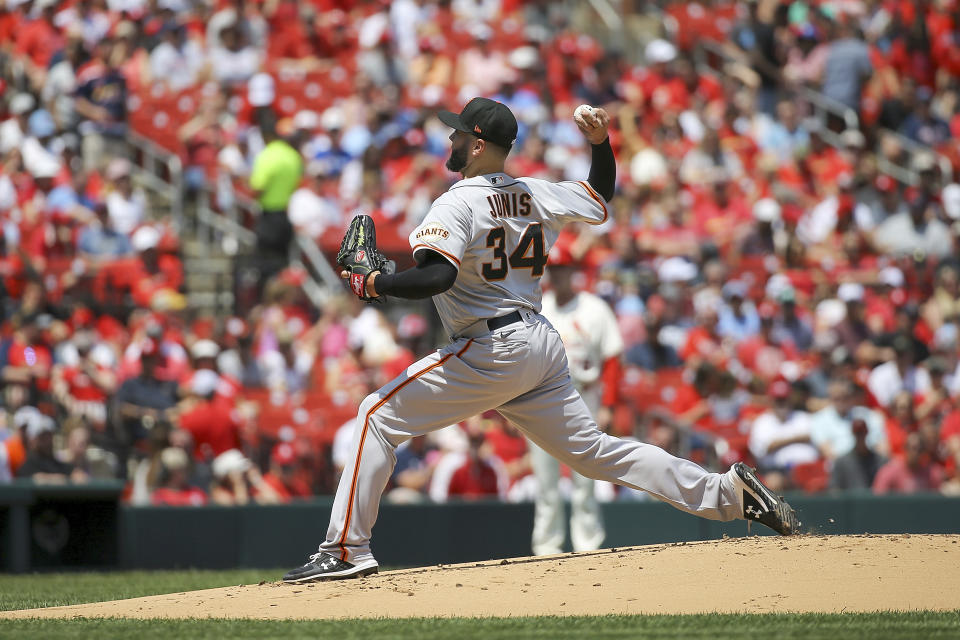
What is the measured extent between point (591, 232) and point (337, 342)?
2.96m

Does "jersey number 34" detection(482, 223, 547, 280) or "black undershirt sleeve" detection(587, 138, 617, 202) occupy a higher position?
"black undershirt sleeve" detection(587, 138, 617, 202)

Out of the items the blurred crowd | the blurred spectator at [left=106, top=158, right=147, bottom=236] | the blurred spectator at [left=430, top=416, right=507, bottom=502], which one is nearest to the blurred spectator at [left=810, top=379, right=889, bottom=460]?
the blurred crowd

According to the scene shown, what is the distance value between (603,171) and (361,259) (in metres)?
1.21

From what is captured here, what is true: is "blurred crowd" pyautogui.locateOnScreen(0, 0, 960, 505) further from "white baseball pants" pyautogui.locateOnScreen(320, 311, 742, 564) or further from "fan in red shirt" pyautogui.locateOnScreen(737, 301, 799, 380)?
"white baseball pants" pyautogui.locateOnScreen(320, 311, 742, 564)

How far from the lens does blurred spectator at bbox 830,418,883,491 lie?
11.1m

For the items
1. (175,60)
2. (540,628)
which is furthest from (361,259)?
(175,60)

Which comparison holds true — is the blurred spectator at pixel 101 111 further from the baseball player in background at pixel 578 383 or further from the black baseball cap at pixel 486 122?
the black baseball cap at pixel 486 122

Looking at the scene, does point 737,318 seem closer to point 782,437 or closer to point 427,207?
point 782,437

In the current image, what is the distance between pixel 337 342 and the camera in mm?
13055

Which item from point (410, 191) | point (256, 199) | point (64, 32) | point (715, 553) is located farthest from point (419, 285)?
point (64, 32)

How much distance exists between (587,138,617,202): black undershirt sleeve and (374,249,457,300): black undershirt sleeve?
990mm

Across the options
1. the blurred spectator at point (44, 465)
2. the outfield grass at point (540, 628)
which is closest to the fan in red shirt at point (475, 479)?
the blurred spectator at point (44, 465)

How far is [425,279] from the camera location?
575 centimetres

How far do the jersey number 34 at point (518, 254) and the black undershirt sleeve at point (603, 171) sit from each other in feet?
1.43
